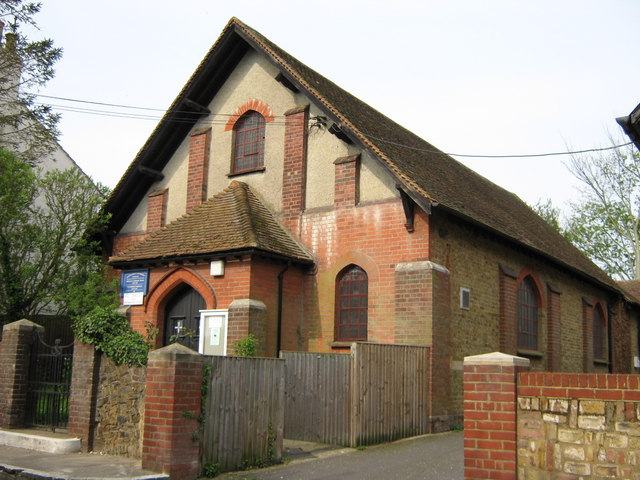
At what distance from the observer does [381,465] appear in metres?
10.7

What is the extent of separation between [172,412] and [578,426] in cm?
517

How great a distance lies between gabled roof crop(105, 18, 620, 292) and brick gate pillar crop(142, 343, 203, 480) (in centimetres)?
656

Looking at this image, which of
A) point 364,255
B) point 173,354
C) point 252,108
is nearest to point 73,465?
point 173,354

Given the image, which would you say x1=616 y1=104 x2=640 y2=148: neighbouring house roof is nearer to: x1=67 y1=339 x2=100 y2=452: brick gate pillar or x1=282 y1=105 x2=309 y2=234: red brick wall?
x1=282 y1=105 x2=309 y2=234: red brick wall

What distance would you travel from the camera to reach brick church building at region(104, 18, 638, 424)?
1485cm

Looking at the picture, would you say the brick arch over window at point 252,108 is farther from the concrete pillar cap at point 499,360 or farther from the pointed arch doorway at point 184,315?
the concrete pillar cap at point 499,360

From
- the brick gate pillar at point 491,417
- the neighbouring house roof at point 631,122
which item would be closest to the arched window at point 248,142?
the neighbouring house roof at point 631,122

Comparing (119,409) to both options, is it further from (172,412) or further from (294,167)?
(294,167)

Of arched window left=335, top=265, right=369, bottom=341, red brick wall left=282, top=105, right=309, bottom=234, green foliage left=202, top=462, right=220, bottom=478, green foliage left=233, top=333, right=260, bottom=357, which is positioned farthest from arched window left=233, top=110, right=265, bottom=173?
green foliage left=202, top=462, right=220, bottom=478

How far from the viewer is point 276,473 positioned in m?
10.0

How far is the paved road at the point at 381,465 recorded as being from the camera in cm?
984

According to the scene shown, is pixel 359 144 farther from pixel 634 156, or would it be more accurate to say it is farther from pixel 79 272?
pixel 634 156

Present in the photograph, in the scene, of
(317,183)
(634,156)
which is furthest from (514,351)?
(634,156)

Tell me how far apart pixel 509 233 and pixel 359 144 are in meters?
4.92
